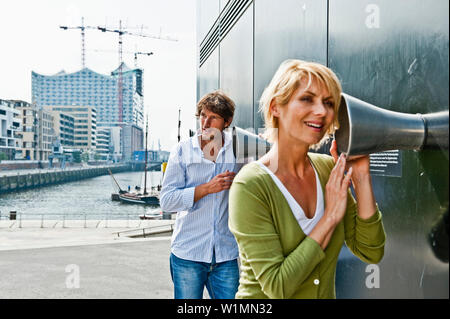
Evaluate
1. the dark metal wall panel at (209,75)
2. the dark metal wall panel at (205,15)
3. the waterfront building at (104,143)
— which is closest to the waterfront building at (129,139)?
the waterfront building at (104,143)

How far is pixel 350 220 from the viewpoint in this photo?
160 centimetres

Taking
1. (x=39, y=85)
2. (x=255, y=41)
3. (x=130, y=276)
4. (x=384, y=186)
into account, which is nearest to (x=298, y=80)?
(x=384, y=186)

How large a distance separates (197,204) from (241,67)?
3615 millimetres

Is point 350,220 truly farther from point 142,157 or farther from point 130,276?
point 142,157

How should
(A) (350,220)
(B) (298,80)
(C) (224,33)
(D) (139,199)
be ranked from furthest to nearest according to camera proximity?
(D) (139,199)
(C) (224,33)
(A) (350,220)
(B) (298,80)

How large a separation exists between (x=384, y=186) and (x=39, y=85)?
200209 millimetres

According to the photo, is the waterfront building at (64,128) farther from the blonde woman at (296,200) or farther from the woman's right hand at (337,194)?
the woman's right hand at (337,194)

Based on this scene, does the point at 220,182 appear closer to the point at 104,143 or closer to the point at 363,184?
the point at 363,184

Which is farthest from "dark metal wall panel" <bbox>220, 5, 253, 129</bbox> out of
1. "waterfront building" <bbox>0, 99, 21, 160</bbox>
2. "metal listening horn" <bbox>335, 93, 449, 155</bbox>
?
"waterfront building" <bbox>0, 99, 21, 160</bbox>

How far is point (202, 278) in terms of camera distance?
2.82 metres

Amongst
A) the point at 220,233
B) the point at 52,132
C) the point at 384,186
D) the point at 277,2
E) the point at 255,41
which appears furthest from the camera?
the point at 52,132

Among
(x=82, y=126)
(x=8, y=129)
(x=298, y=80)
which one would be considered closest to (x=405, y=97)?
(x=298, y=80)

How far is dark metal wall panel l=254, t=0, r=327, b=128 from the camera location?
127 inches

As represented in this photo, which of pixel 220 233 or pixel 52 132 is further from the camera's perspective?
pixel 52 132
